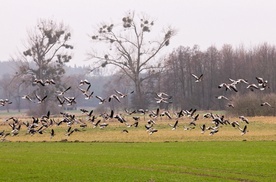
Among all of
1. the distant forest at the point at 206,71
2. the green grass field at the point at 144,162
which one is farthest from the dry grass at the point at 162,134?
the distant forest at the point at 206,71

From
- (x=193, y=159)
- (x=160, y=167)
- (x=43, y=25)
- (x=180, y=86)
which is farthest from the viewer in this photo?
(x=180, y=86)

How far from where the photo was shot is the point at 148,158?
4153 centimetres

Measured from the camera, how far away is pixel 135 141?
60.7 meters

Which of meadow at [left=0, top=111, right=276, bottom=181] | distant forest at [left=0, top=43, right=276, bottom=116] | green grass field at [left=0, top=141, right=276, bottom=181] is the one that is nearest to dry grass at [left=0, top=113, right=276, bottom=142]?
meadow at [left=0, top=111, right=276, bottom=181]

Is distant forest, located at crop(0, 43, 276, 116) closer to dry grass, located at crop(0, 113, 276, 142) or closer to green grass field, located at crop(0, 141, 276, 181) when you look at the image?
dry grass, located at crop(0, 113, 276, 142)

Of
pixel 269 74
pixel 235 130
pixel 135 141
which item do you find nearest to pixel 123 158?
pixel 135 141

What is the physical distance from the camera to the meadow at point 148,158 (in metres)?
31.9

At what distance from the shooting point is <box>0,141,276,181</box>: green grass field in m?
31.6

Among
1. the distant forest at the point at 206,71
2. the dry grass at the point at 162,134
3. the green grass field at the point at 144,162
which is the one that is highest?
the distant forest at the point at 206,71

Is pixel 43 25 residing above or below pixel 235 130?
above

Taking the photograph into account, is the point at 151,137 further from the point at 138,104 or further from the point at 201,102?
the point at 201,102

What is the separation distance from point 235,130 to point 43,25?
4834 centimetres

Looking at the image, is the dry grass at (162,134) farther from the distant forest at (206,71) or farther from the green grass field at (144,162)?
the distant forest at (206,71)

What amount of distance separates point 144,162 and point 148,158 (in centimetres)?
277
